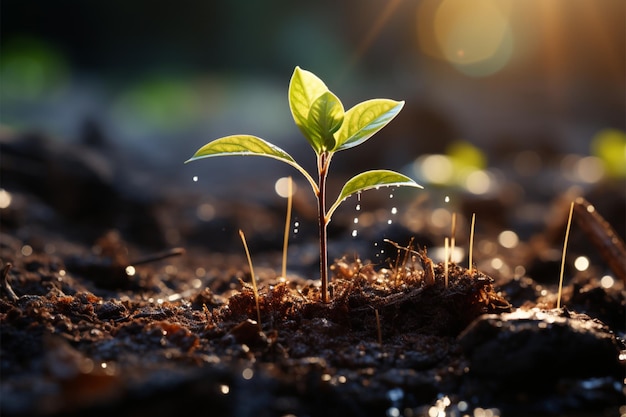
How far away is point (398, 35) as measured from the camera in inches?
494

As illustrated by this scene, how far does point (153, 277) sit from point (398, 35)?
10.3 meters

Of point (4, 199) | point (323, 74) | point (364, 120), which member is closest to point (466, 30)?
point (323, 74)

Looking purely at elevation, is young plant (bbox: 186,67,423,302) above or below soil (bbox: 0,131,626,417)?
above

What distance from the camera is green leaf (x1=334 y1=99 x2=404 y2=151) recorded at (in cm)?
192

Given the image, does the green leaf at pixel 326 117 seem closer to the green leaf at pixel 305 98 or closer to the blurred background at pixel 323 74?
the green leaf at pixel 305 98

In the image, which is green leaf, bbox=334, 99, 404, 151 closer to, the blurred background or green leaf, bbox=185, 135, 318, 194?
green leaf, bbox=185, 135, 318, 194

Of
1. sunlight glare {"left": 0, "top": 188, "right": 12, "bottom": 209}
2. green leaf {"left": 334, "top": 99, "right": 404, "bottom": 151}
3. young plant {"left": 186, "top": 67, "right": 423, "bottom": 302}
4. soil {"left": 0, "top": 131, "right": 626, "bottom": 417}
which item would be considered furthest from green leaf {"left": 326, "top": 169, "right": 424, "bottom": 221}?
sunlight glare {"left": 0, "top": 188, "right": 12, "bottom": 209}

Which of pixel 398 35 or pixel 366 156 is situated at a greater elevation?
pixel 398 35

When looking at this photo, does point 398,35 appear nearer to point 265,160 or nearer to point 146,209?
point 265,160

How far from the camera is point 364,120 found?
1953mm

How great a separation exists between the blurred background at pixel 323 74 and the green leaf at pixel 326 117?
232 inches

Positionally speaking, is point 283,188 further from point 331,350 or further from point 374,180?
point 331,350

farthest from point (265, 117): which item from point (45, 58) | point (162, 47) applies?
point (45, 58)

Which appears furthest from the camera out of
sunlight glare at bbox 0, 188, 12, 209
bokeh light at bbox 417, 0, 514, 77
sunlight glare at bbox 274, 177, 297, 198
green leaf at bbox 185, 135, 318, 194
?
bokeh light at bbox 417, 0, 514, 77
